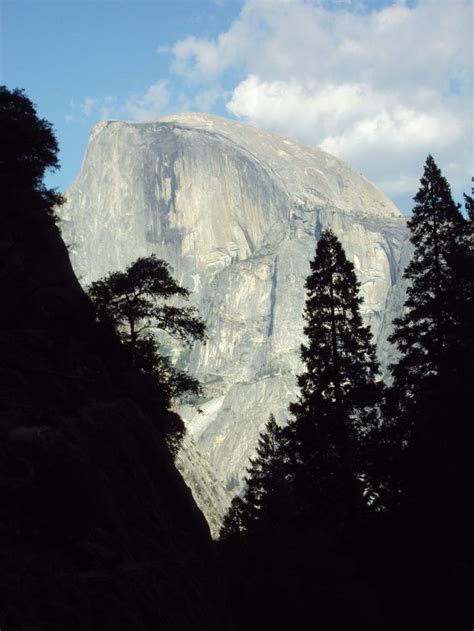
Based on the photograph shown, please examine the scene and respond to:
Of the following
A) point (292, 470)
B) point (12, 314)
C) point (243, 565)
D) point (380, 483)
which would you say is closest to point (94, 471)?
point (243, 565)

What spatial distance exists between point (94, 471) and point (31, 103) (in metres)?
23.2

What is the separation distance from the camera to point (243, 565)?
16516mm

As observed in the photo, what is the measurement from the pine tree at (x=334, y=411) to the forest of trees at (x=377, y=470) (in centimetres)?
5

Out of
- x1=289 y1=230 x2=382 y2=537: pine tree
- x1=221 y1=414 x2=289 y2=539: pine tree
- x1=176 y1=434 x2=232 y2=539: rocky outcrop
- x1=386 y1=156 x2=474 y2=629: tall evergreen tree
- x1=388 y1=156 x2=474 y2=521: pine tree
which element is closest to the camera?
x1=386 y1=156 x2=474 y2=629: tall evergreen tree

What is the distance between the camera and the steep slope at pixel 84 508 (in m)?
7.88

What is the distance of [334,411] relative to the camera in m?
23.8

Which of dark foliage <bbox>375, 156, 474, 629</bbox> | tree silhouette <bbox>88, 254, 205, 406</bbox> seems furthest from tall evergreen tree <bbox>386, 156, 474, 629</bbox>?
tree silhouette <bbox>88, 254, 205, 406</bbox>

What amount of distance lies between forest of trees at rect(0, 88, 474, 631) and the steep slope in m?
2.95

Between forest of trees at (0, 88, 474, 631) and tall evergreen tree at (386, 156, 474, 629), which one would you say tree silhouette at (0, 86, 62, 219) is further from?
tall evergreen tree at (386, 156, 474, 629)

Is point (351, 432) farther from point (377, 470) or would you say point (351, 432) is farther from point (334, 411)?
point (377, 470)

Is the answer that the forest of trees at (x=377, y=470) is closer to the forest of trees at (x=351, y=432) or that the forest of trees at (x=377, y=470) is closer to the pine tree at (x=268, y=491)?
the forest of trees at (x=351, y=432)

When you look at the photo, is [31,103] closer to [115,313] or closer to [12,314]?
[115,313]

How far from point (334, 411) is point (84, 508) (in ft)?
50.6

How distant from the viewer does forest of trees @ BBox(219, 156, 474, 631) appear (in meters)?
16.2
